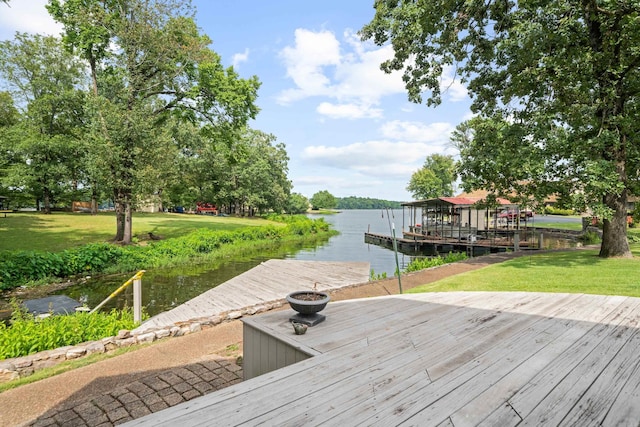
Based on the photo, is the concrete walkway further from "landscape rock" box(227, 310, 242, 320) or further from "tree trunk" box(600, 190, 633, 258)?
"tree trunk" box(600, 190, 633, 258)

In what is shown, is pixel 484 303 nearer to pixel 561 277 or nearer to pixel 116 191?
pixel 561 277

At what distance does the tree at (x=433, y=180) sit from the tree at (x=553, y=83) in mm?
43169

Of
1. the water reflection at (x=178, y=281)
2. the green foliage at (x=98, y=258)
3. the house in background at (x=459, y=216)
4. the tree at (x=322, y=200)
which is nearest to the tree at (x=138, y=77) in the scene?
the green foliage at (x=98, y=258)

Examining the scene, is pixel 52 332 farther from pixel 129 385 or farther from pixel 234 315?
pixel 234 315

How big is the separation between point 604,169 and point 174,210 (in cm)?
5264

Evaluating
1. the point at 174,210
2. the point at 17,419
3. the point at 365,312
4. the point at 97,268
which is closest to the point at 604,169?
the point at 365,312

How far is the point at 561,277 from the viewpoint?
918cm

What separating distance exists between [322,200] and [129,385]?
124128mm

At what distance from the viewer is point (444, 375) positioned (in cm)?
256

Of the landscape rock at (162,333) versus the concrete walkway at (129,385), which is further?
the landscape rock at (162,333)

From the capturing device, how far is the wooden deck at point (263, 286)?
7.48 metres

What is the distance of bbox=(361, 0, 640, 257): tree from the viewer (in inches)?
405

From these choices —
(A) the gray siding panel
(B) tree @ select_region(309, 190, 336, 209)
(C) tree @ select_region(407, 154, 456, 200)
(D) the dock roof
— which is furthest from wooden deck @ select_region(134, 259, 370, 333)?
(B) tree @ select_region(309, 190, 336, 209)

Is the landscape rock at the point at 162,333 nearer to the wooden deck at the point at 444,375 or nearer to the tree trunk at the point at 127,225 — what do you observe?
the wooden deck at the point at 444,375
